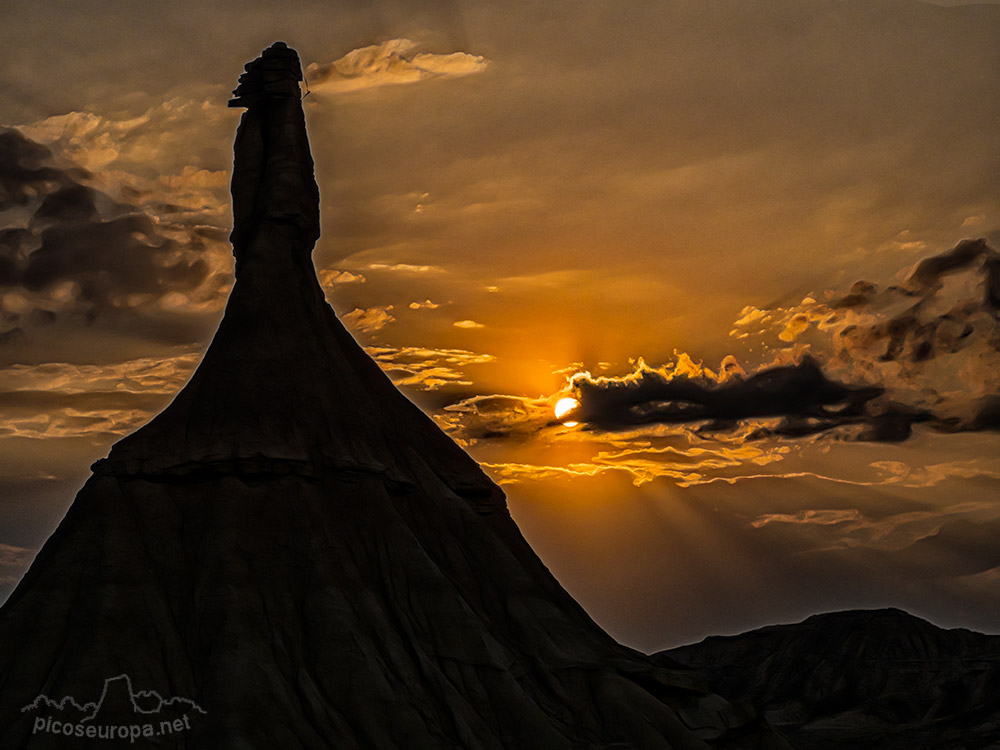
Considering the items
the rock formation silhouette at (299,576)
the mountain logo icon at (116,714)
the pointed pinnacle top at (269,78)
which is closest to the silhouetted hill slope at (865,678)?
the rock formation silhouette at (299,576)

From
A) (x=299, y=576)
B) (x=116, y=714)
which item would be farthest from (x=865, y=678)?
(x=116, y=714)

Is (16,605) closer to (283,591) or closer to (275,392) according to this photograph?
(283,591)

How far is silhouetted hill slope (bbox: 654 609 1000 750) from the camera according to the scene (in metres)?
141

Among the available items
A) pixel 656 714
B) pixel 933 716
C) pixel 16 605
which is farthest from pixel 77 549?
pixel 933 716

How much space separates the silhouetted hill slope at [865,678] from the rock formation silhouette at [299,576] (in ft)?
223

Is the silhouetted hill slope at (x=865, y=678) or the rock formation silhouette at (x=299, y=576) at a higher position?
the rock formation silhouette at (x=299, y=576)

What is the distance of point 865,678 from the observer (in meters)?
161

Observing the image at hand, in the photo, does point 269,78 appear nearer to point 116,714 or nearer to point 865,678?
point 116,714

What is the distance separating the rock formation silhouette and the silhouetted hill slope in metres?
68.0

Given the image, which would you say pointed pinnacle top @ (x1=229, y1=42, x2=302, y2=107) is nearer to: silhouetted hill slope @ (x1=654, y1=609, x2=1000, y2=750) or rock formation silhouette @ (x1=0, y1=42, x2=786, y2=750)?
rock formation silhouette @ (x1=0, y1=42, x2=786, y2=750)

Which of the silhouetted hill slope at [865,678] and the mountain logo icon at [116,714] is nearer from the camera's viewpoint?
the mountain logo icon at [116,714]

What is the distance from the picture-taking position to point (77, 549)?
62.8 metres

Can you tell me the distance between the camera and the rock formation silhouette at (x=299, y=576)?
5850 centimetres

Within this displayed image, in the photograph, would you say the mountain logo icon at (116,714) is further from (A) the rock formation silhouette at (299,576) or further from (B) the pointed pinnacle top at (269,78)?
(B) the pointed pinnacle top at (269,78)
